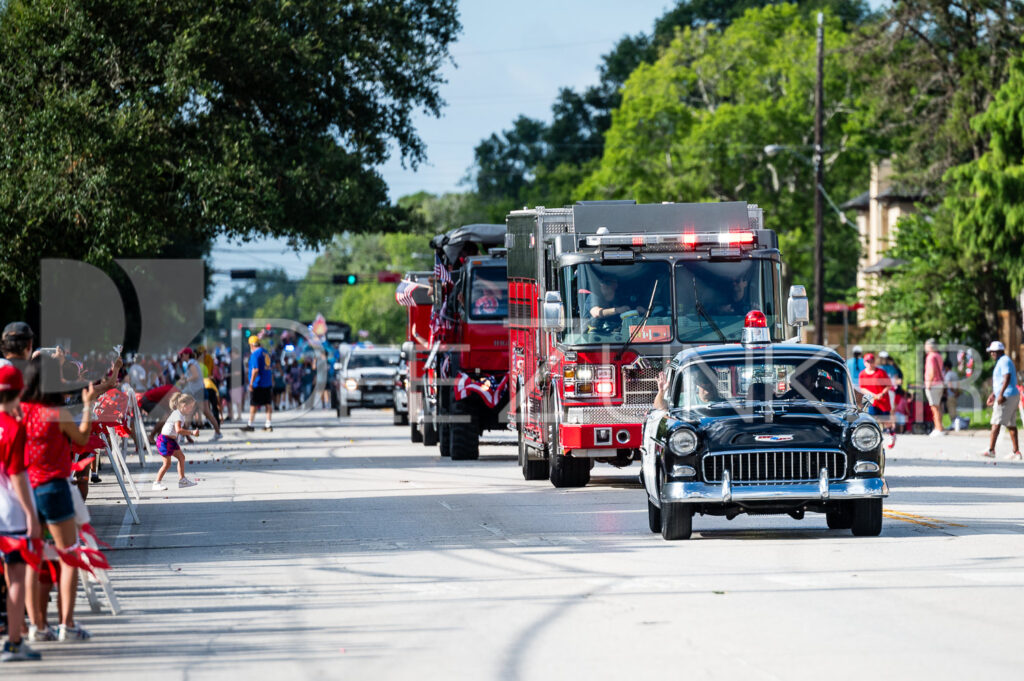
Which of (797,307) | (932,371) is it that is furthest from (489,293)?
(932,371)

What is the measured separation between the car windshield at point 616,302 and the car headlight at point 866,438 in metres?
5.36

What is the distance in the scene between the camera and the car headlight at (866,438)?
46.4ft

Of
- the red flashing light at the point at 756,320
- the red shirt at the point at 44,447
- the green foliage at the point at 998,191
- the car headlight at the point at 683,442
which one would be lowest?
the car headlight at the point at 683,442

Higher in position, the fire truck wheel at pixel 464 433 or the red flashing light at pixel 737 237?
the red flashing light at pixel 737 237

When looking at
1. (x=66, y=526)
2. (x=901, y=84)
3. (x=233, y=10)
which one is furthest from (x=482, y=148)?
(x=66, y=526)

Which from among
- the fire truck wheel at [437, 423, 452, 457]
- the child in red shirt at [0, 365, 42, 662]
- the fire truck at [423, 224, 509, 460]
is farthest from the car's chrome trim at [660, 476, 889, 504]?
the fire truck wheel at [437, 423, 452, 457]

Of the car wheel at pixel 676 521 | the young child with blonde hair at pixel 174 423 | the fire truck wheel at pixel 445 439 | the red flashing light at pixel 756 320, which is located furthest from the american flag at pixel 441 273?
the car wheel at pixel 676 521

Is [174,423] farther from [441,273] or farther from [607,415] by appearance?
[441,273]

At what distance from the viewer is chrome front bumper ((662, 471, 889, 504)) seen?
1391 cm

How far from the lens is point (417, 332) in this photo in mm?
32906

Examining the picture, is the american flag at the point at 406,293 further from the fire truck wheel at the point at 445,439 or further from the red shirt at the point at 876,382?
the red shirt at the point at 876,382

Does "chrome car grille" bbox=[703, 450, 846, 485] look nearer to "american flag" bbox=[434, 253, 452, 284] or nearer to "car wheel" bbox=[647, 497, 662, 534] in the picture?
"car wheel" bbox=[647, 497, 662, 534]

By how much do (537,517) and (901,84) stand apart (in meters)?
35.2

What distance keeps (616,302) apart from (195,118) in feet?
47.8
